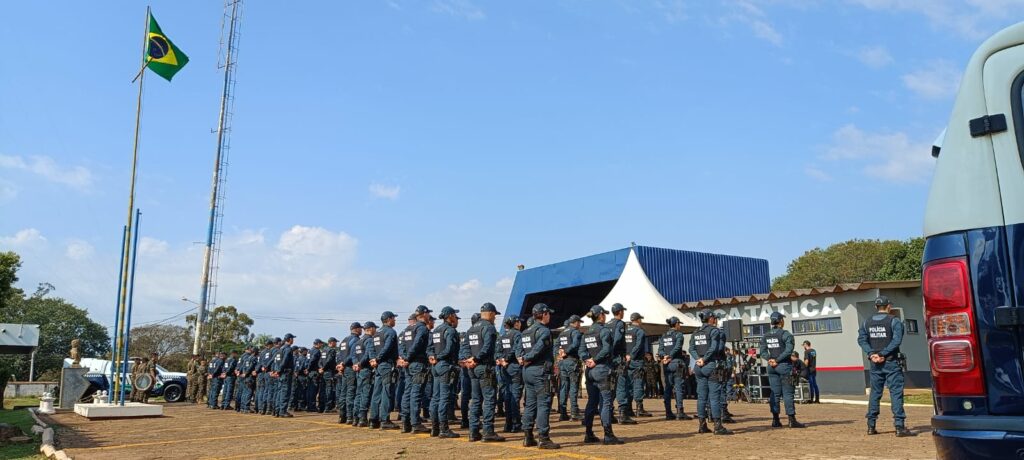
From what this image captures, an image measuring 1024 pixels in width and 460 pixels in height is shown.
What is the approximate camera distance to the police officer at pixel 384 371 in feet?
41.0

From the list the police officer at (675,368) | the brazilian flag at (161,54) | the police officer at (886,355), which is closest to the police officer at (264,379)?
the brazilian flag at (161,54)

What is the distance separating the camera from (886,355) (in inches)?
384

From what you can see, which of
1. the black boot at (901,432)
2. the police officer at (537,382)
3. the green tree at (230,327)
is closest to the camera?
the police officer at (537,382)

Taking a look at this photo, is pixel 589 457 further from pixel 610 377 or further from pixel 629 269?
pixel 629 269

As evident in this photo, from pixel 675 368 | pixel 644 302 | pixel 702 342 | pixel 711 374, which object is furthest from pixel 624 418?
pixel 644 302

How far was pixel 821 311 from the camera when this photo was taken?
75.0 ft

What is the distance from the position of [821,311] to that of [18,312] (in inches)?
2296

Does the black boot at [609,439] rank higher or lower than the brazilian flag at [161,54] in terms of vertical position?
lower

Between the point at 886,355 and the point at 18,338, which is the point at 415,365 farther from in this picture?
the point at 18,338

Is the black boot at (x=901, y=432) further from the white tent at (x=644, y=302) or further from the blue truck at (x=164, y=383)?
the blue truck at (x=164, y=383)

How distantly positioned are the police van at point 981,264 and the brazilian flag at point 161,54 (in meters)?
18.8

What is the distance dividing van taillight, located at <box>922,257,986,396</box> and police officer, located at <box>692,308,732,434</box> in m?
7.65

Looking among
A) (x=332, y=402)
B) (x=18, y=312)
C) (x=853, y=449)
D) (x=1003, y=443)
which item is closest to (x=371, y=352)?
(x=332, y=402)

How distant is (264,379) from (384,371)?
7.58 meters
